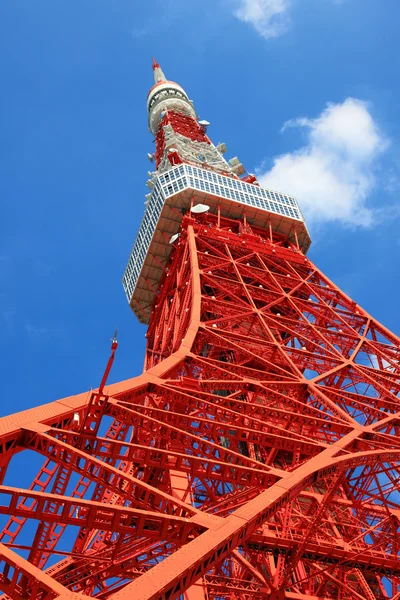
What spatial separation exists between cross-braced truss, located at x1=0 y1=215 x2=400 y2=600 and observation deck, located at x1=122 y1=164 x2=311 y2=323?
5.14 m

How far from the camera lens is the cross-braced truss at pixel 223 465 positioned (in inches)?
377

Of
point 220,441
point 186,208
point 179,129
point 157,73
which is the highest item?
point 157,73

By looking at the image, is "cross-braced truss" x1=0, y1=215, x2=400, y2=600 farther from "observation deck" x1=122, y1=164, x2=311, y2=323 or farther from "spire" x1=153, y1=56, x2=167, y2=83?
"spire" x1=153, y1=56, x2=167, y2=83

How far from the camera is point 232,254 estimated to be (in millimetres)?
33969

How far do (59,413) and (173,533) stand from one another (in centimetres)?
380

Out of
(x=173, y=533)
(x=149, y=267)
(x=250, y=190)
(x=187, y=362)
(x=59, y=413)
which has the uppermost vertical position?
(x=250, y=190)

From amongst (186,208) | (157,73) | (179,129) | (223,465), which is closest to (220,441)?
(223,465)

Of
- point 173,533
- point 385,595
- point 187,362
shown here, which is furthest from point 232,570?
point 173,533

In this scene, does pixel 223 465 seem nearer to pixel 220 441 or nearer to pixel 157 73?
pixel 220 441

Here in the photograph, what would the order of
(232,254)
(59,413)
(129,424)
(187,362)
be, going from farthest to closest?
(232,254) → (187,362) → (129,424) → (59,413)

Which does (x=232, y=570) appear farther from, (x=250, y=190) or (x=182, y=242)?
(x=250, y=190)

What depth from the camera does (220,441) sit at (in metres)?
25.3

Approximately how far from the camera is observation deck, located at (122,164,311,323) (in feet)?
122

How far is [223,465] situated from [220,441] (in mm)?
13236
